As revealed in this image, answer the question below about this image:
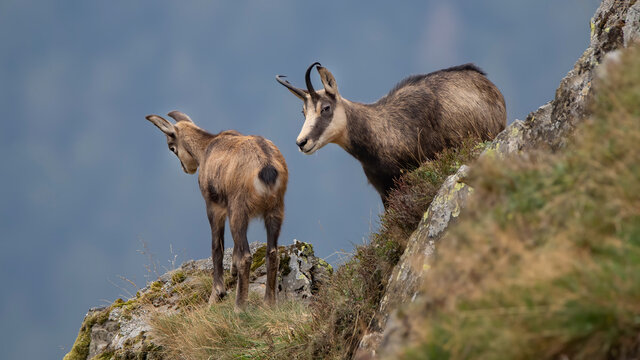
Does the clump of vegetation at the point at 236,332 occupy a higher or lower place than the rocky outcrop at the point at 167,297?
lower

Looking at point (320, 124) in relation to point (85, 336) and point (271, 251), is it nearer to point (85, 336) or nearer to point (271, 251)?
point (271, 251)

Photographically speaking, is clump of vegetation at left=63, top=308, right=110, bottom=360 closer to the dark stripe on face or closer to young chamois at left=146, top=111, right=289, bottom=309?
young chamois at left=146, top=111, right=289, bottom=309

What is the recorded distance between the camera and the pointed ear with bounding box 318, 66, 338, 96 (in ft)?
28.3

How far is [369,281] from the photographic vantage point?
5766 mm

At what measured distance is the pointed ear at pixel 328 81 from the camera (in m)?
8.63

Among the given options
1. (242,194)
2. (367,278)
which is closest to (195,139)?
(242,194)

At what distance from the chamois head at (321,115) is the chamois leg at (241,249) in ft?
4.33

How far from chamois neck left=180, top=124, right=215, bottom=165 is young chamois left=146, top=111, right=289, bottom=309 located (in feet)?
1.35

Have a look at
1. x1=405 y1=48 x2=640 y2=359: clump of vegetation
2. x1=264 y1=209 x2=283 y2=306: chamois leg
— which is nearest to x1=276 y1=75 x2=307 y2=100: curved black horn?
x1=264 y1=209 x2=283 y2=306: chamois leg

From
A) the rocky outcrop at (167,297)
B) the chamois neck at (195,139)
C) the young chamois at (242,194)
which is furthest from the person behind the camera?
the chamois neck at (195,139)

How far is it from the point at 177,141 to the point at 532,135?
23.4ft

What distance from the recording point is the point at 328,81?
876 cm

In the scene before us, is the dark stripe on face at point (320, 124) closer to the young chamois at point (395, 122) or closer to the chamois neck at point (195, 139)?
the young chamois at point (395, 122)

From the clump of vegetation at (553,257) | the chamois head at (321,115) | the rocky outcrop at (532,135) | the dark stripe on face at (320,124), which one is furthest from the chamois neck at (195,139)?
the clump of vegetation at (553,257)
